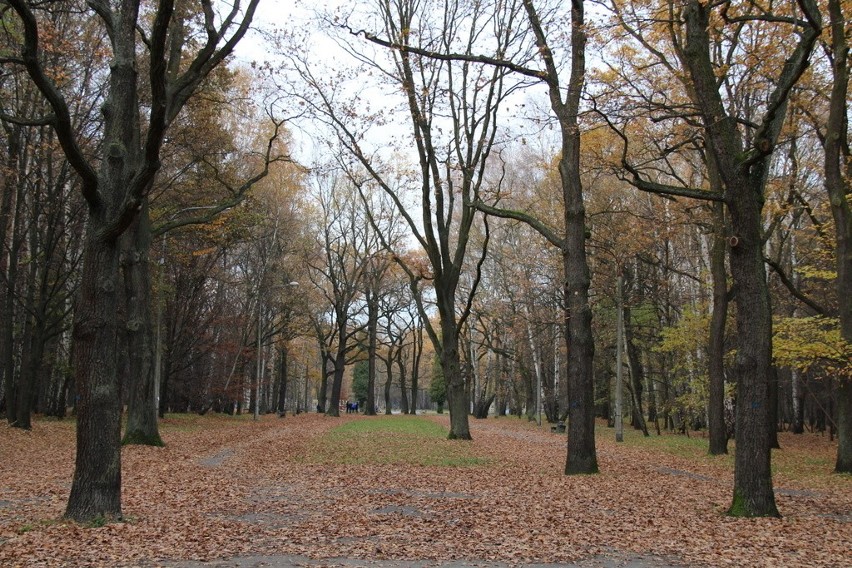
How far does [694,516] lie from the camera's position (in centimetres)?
835

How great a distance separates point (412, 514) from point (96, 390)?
160 inches

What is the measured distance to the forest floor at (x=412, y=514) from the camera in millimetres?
6227

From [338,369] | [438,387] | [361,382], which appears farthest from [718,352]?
[361,382]

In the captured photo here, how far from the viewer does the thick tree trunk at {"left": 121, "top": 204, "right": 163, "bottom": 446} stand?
16766 mm

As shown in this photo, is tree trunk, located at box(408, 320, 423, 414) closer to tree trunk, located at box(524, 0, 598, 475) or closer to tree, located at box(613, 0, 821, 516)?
tree trunk, located at box(524, 0, 598, 475)

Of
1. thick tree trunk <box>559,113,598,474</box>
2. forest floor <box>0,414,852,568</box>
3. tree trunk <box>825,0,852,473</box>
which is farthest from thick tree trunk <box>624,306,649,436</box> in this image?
thick tree trunk <box>559,113,598,474</box>

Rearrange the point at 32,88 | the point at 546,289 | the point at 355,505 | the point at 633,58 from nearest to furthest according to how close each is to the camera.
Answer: the point at 355,505
the point at 633,58
the point at 32,88
the point at 546,289

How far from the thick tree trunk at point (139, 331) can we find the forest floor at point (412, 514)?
6.37 feet

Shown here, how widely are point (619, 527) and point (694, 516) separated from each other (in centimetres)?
133

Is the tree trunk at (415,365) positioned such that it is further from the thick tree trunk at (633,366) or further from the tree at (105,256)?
the tree at (105,256)

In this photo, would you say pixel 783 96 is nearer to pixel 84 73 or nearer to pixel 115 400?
pixel 115 400

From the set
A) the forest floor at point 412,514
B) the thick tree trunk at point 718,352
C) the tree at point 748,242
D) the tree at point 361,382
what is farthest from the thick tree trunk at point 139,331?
the tree at point 361,382

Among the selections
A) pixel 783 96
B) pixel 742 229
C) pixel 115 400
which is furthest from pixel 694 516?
pixel 115 400

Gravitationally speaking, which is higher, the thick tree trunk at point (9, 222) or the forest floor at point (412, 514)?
the thick tree trunk at point (9, 222)
